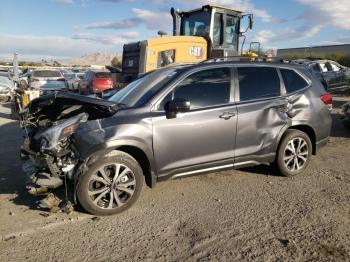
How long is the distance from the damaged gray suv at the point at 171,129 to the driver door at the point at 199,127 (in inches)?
0.5

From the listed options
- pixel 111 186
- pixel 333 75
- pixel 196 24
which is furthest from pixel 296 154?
pixel 333 75

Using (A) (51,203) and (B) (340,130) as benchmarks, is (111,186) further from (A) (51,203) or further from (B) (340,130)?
(B) (340,130)

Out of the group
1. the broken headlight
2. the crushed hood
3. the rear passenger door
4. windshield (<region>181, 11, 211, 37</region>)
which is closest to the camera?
the broken headlight

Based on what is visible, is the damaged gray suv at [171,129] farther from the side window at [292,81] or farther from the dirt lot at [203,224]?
the dirt lot at [203,224]

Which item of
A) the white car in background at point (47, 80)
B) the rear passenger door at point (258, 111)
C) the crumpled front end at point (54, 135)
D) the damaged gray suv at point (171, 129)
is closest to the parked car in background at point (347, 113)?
the damaged gray suv at point (171, 129)

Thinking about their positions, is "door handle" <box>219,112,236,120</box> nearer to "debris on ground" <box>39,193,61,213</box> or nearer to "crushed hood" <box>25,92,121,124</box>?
"crushed hood" <box>25,92,121,124</box>

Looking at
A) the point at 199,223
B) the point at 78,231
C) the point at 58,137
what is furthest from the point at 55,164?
the point at 199,223

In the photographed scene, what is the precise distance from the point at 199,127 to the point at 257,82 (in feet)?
4.22

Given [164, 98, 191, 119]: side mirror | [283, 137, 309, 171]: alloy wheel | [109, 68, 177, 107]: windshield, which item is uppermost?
[109, 68, 177, 107]: windshield

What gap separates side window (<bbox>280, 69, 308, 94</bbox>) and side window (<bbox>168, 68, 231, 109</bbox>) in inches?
43.1

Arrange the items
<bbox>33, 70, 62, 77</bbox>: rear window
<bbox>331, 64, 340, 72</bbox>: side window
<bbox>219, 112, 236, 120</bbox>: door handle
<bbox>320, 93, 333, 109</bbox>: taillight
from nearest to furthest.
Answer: <bbox>219, 112, 236, 120</bbox>: door handle < <bbox>320, 93, 333, 109</bbox>: taillight < <bbox>331, 64, 340, 72</bbox>: side window < <bbox>33, 70, 62, 77</bbox>: rear window

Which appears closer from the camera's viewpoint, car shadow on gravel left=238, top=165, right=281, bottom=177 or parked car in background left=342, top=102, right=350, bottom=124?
car shadow on gravel left=238, top=165, right=281, bottom=177

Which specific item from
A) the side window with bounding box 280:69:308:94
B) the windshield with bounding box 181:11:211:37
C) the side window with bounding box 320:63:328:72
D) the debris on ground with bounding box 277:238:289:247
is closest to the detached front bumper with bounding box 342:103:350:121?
the side window with bounding box 280:69:308:94

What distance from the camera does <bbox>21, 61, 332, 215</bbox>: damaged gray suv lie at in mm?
4238
